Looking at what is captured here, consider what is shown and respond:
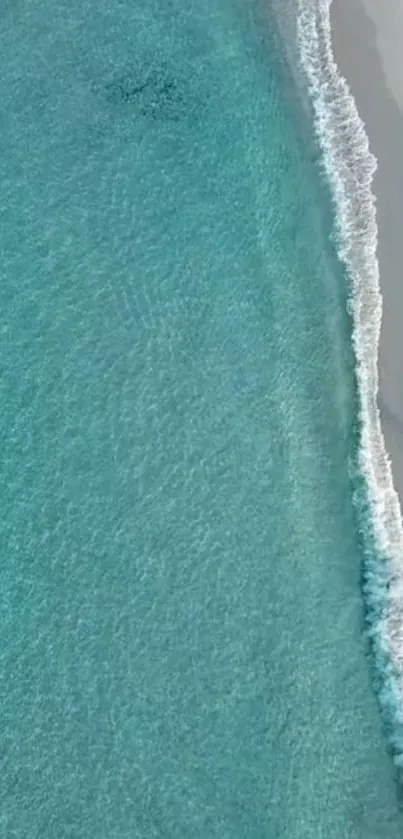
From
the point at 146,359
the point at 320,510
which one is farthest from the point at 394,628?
the point at 146,359

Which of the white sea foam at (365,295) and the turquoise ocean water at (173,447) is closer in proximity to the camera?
the turquoise ocean water at (173,447)

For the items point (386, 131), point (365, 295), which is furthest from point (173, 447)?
point (386, 131)

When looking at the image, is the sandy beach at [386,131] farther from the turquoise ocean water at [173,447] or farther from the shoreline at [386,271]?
the turquoise ocean water at [173,447]

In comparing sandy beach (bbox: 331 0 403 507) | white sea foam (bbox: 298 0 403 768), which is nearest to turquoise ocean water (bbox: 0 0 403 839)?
white sea foam (bbox: 298 0 403 768)

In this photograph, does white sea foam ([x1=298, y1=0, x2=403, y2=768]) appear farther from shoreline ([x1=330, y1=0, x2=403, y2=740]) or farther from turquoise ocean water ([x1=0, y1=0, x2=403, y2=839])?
turquoise ocean water ([x1=0, y1=0, x2=403, y2=839])

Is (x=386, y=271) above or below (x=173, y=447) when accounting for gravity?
above

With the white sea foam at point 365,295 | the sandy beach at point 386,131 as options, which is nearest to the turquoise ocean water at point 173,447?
the white sea foam at point 365,295

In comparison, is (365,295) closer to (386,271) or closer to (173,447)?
(386,271)
